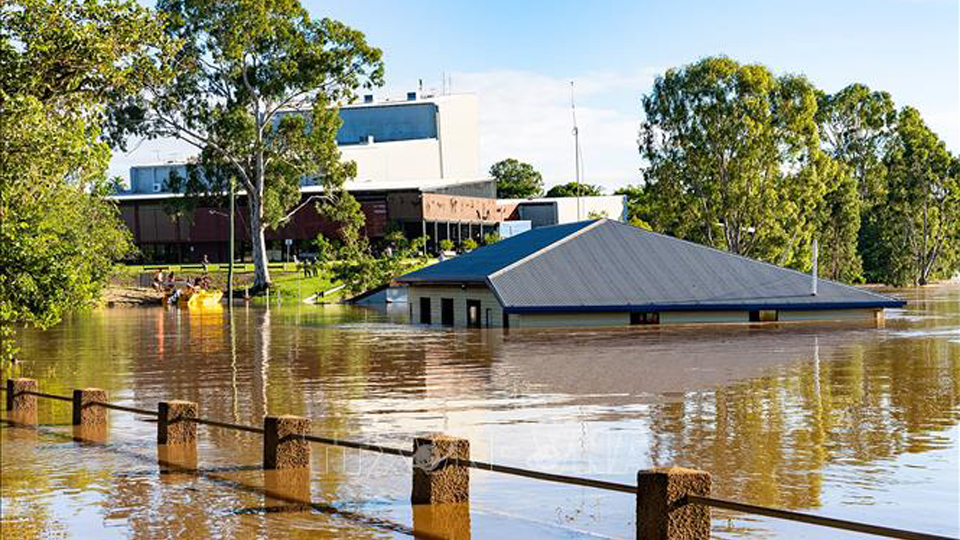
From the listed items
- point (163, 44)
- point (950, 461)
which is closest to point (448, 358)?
point (163, 44)

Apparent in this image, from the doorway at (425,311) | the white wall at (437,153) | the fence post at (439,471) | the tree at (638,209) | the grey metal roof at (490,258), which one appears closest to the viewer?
the fence post at (439,471)

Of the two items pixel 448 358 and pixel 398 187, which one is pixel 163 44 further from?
pixel 398 187

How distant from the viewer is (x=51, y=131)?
23.2m

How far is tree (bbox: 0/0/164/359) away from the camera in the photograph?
74.4 ft

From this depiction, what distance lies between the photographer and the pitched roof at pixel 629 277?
5478 cm

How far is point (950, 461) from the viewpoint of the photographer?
1858 centimetres

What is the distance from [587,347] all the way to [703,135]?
43.3 m

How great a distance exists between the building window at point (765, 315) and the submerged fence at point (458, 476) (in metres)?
40.4

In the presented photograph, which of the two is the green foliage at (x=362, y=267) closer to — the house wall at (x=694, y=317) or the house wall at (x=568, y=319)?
the house wall at (x=568, y=319)

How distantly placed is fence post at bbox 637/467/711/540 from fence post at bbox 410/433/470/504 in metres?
2.84

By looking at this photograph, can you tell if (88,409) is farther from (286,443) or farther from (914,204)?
(914,204)

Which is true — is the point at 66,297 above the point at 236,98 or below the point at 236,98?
below

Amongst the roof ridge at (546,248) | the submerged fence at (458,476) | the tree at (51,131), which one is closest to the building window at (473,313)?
the roof ridge at (546,248)

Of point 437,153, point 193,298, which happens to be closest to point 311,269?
point 193,298
